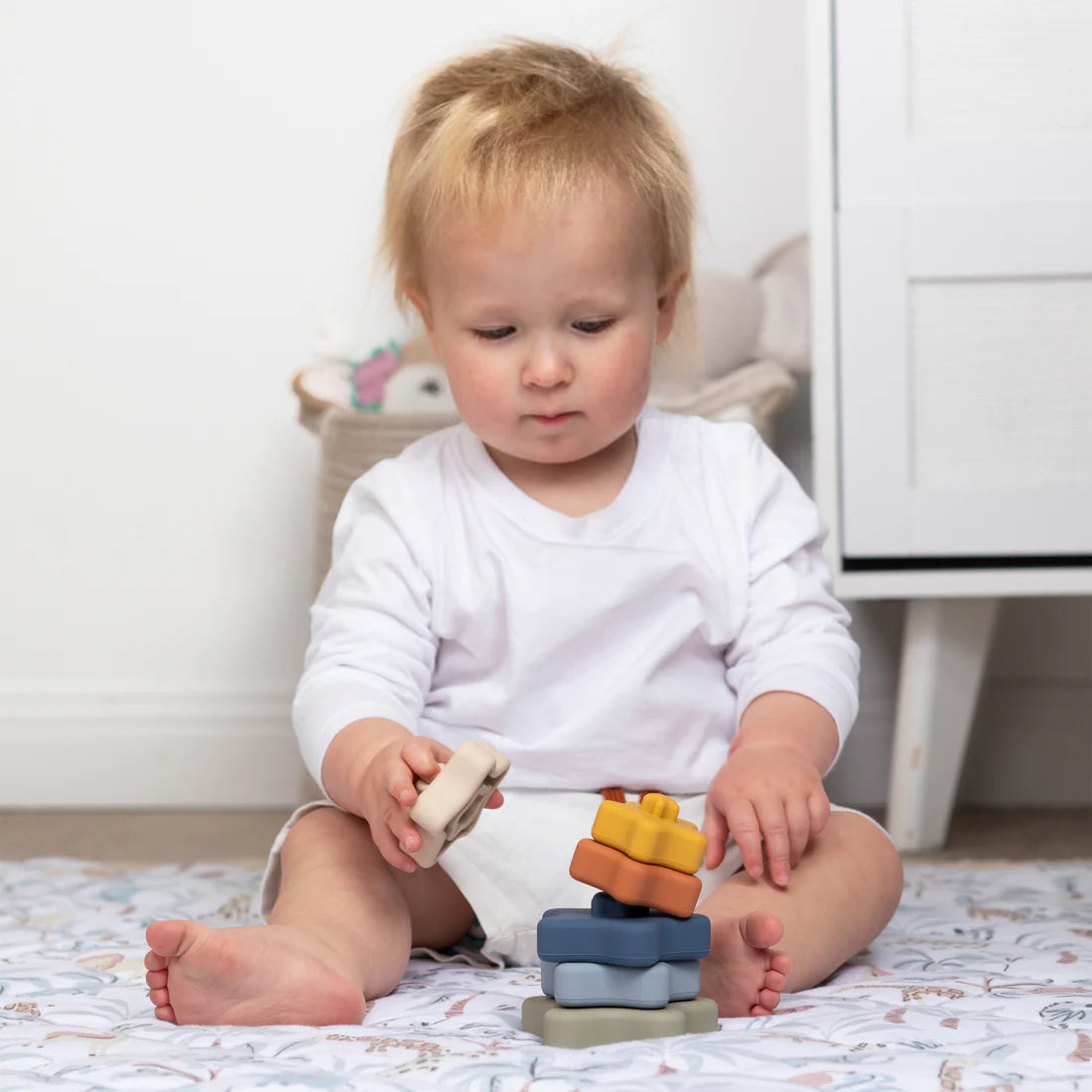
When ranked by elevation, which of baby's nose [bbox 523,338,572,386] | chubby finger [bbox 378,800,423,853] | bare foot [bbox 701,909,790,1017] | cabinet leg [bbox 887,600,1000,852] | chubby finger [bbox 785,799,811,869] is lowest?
cabinet leg [bbox 887,600,1000,852]

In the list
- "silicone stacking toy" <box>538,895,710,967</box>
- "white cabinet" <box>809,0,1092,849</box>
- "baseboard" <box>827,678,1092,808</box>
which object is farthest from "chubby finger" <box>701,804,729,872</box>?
"baseboard" <box>827,678,1092,808</box>

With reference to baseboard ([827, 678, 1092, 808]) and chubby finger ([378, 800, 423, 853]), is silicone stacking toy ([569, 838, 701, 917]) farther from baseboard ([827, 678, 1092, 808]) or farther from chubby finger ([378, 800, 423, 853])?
baseboard ([827, 678, 1092, 808])

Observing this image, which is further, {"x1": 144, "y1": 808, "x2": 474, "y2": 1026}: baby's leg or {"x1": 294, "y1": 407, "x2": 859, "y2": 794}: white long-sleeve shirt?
{"x1": 294, "y1": 407, "x2": 859, "y2": 794}: white long-sleeve shirt

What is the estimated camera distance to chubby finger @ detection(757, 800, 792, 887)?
778 millimetres

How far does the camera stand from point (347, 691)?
0.89m

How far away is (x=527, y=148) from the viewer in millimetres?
911

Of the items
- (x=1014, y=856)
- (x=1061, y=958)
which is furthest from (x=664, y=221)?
(x=1014, y=856)

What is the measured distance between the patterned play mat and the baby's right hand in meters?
0.09

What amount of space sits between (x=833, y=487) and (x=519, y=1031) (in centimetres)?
67

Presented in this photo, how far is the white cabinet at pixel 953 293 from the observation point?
1.21 meters

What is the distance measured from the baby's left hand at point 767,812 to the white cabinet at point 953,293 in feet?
1.54

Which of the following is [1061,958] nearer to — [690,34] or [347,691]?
[347,691]

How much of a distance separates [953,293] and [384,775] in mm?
722

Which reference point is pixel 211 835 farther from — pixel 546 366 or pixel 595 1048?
pixel 595 1048
